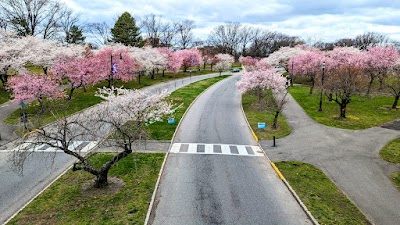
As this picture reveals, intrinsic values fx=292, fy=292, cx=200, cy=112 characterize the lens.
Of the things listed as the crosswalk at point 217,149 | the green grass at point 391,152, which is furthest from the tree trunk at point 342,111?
the crosswalk at point 217,149

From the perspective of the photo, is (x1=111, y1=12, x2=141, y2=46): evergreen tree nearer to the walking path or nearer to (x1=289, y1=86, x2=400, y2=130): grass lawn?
(x1=289, y1=86, x2=400, y2=130): grass lawn

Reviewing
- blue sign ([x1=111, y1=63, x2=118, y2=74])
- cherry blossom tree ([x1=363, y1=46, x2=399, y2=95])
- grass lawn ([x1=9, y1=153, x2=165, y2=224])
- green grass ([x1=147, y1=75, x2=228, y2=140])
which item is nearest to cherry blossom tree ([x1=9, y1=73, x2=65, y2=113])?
blue sign ([x1=111, y1=63, x2=118, y2=74])

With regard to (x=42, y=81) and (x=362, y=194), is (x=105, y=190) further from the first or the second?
(x=42, y=81)

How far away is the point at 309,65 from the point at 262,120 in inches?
945

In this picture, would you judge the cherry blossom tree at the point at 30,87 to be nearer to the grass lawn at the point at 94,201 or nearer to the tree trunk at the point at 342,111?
the grass lawn at the point at 94,201

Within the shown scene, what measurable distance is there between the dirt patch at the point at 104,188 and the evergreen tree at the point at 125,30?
57.2 metres

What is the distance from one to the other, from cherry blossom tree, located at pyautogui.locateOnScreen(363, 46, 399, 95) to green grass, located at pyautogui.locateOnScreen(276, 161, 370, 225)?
31623 millimetres

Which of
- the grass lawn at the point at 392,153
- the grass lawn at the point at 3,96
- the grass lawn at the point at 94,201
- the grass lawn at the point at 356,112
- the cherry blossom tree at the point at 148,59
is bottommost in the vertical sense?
the grass lawn at the point at 94,201

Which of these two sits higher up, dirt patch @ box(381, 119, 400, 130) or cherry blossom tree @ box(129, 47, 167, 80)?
cherry blossom tree @ box(129, 47, 167, 80)

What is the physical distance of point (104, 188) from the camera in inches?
614

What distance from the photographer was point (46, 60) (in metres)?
36.0

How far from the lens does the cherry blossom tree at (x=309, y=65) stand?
153ft

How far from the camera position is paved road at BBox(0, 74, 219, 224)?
14045mm

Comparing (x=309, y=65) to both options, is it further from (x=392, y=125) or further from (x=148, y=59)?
(x=148, y=59)
